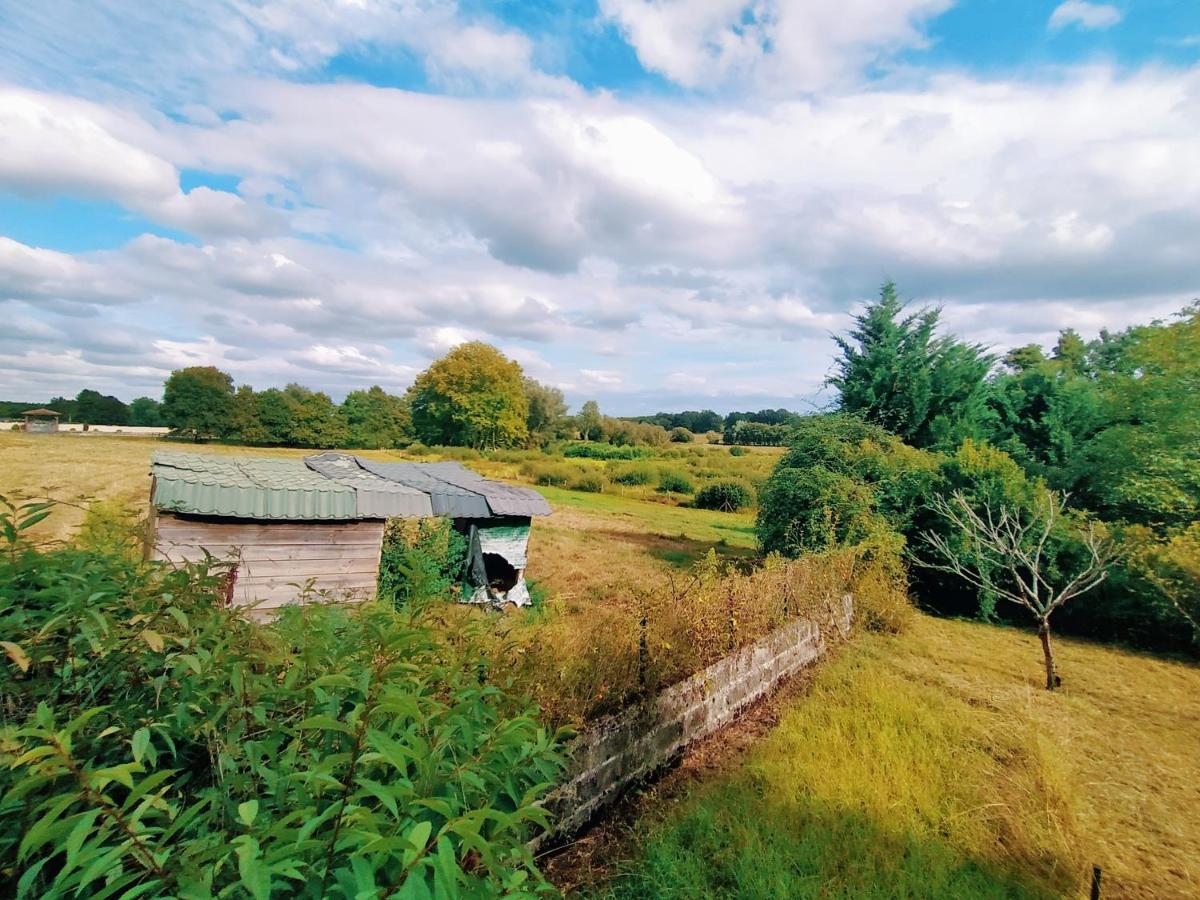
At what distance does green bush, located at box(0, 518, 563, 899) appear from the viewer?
3.25ft

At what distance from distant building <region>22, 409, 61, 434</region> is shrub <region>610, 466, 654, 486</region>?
191ft

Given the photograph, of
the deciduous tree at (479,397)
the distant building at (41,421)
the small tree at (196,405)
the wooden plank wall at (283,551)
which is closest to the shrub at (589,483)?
the deciduous tree at (479,397)

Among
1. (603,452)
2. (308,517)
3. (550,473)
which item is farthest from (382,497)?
(603,452)

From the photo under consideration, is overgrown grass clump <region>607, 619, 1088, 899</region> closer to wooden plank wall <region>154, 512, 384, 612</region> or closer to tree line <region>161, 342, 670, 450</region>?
wooden plank wall <region>154, 512, 384, 612</region>

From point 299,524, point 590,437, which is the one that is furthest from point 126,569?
point 590,437

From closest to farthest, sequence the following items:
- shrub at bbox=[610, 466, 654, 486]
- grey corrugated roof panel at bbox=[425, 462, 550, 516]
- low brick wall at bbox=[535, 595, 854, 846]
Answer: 1. low brick wall at bbox=[535, 595, 854, 846]
2. grey corrugated roof panel at bbox=[425, 462, 550, 516]
3. shrub at bbox=[610, 466, 654, 486]

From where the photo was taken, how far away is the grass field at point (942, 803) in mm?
3246

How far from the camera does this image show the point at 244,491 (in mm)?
6203

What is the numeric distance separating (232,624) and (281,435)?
197ft

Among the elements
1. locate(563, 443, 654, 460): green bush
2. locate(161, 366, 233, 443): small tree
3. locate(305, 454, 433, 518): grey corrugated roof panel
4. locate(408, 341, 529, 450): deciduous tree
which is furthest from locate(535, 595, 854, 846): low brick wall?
locate(161, 366, 233, 443): small tree

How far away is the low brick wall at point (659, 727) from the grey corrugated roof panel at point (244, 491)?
4.77 m

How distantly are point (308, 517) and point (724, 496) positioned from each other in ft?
84.8

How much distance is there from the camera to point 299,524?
6805 mm

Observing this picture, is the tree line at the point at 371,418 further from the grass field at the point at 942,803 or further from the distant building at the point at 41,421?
the grass field at the point at 942,803
